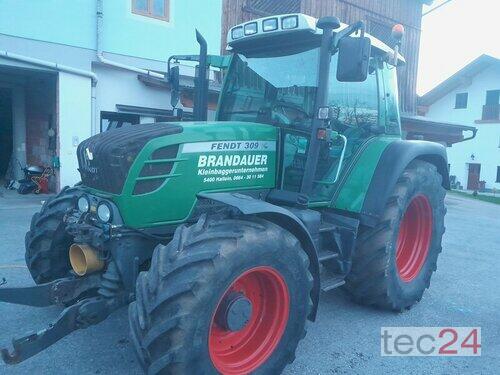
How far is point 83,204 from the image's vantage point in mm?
3152

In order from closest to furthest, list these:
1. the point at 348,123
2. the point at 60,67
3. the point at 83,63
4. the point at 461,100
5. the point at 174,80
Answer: the point at 348,123 < the point at 174,80 < the point at 60,67 < the point at 83,63 < the point at 461,100

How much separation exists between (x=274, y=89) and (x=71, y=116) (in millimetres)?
7463

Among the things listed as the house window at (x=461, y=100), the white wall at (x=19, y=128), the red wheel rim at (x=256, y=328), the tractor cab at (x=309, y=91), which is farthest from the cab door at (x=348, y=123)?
the house window at (x=461, y=100)

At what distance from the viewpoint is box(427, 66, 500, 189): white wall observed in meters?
23.6

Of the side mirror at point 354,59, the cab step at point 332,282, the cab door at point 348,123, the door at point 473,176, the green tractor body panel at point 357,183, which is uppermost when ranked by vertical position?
the side mirror at point 354,59

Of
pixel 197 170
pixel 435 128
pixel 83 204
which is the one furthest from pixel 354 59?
pixel 435 128

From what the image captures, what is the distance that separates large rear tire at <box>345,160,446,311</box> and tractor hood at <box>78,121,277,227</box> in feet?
4.27

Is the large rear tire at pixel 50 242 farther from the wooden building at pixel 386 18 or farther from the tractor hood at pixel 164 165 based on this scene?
the wooden building at pixel 386 18

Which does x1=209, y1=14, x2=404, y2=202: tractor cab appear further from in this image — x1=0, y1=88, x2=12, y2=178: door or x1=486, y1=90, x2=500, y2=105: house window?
x1=486, y1=90, x2=500, y2=105: house window

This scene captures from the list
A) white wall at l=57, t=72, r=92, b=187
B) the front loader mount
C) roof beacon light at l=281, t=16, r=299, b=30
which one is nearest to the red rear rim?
roof beacon light at l=281, t=16, r=299, b=30

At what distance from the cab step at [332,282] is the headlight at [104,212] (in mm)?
1665

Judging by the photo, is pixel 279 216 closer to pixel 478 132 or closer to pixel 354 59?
pixel 354 59

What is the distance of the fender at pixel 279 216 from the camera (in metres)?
2.69

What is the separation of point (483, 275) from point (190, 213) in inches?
169
